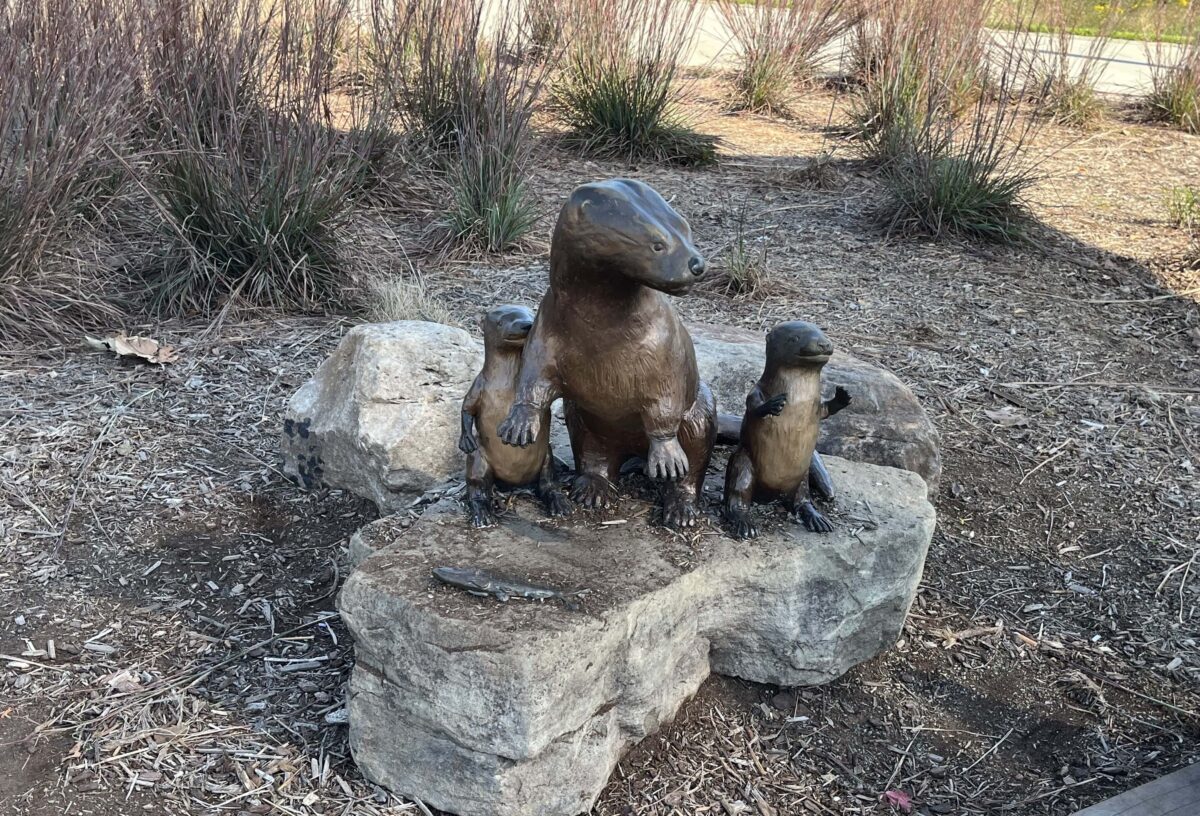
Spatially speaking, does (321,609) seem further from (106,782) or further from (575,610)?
(575,610)

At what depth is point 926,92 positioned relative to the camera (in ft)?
24.6

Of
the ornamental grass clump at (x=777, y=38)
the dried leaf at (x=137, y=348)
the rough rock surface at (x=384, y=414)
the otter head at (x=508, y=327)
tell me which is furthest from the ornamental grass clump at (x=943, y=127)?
the otter head at (x=508, y=327)

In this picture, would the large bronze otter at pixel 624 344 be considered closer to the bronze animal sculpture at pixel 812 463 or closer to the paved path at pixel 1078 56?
the bronze animal sculpture at pixel 812 463

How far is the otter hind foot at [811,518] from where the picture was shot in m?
2.95

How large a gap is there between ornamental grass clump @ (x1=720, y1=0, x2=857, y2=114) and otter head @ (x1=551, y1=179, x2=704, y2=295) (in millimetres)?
7209

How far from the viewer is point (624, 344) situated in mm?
2576

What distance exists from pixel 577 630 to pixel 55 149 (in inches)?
138

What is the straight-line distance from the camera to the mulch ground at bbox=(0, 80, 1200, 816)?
2.77 meters

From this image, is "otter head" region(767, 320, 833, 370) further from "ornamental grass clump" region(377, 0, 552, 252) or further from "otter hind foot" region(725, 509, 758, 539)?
"ornamental grass clump" region(377, 0, 552, 252)

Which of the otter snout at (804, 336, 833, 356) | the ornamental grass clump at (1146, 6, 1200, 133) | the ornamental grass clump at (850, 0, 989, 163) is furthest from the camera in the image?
the ornamental grass clump at (1146, 6, 1200, 133)

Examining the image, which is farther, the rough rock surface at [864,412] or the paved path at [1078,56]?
the paved path at [1078,56]

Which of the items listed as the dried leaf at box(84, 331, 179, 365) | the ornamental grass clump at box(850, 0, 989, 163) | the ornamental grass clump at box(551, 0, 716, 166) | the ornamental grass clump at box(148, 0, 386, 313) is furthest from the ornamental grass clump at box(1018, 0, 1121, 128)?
the dried leaf at box(84, 331, 179, 365)

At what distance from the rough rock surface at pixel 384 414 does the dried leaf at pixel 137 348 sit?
97 cm

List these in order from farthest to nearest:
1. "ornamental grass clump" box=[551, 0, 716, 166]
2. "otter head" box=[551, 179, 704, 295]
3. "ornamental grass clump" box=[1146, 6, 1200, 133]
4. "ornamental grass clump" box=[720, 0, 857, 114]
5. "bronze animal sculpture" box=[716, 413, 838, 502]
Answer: "ornamental grass clump" box=[720, 0, 857, 114], "ornamental grass clump" box=[1146, 6, 1200, 133], "ornamental grass clump" box=[551, 0, 716, 166], "bronze animal sculpture" box=[716, 413, 838, 502], "otter head" box=[551, 179, 704, 295]
